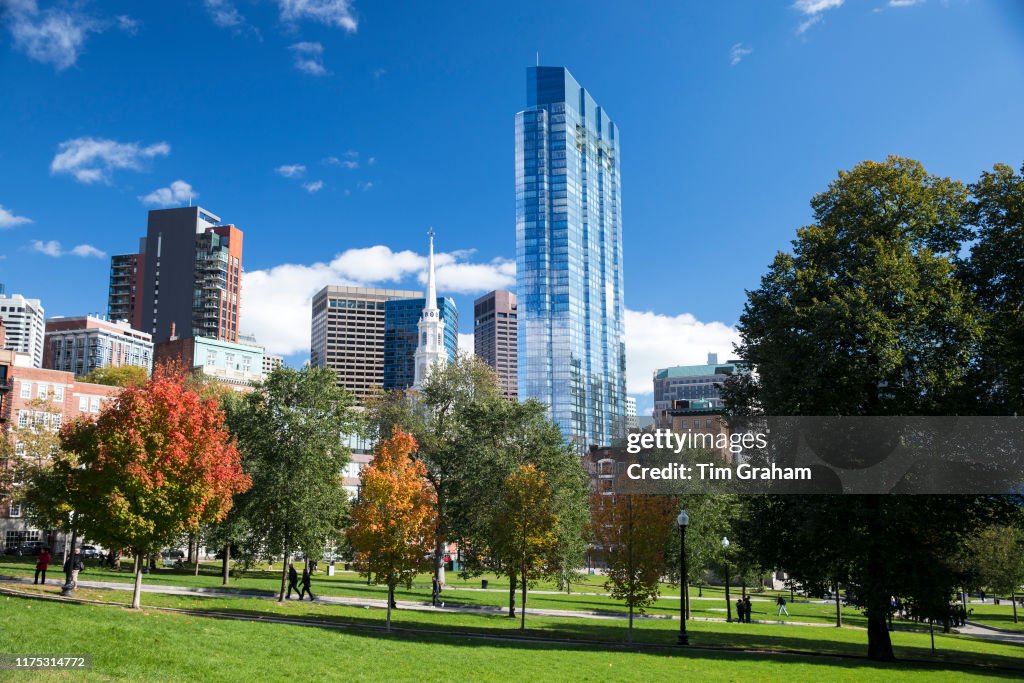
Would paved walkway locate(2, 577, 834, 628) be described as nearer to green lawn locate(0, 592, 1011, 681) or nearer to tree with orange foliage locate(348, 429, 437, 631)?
tree with orange foliage locate(348, 429, 437, 631)

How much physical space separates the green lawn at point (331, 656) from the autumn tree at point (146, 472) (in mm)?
2993

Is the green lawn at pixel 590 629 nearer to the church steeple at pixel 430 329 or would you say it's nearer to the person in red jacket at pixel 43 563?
the person in red jacket at pixel 43 563

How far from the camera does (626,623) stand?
136 ft

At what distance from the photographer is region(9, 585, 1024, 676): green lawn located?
3200 cm

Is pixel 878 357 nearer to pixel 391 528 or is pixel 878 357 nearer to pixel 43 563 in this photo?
pixel 391 528

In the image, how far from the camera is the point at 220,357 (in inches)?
6747

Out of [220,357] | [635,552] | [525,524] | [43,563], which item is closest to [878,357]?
[635,552]

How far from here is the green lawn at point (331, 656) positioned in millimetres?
18422

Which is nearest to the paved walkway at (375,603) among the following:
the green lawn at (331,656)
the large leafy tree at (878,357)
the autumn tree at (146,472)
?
the autumn tree at (146,472)

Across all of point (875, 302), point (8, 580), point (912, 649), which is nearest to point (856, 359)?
point (875, 302)

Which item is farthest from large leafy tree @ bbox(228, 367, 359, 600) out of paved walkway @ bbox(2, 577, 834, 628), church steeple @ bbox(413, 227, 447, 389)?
church steeple @ bbox(413, 227, 447, 389)

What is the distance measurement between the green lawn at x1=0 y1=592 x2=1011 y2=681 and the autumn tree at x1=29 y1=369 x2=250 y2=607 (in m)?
2.99

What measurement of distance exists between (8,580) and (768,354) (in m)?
35.7

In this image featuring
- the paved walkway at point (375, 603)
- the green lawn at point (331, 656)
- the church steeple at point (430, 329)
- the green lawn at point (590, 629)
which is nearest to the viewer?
the green lawn at point (331, 656)
